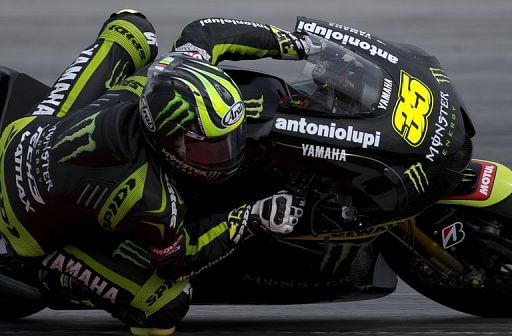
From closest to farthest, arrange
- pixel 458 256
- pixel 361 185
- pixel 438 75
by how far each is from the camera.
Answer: pixel 361 185
pixel 438 75
pixel 458 256

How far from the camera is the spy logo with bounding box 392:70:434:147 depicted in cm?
392

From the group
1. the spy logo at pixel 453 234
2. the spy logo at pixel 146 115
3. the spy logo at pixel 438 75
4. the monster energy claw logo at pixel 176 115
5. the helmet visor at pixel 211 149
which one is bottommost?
the spy logo at pixel 453 234

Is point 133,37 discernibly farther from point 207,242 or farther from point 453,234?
point 453,234

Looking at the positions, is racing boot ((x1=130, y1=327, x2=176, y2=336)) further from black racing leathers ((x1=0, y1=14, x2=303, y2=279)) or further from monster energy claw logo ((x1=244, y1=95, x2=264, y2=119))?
monster energy claw logo ((x1=244, y1=95, x2=264, y2=119))

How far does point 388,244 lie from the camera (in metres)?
4.49

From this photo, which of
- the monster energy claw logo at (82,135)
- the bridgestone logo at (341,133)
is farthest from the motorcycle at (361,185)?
the monster energy claw logo at (82,135)

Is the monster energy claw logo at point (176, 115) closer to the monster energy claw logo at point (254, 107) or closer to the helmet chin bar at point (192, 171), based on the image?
the helmet chin bar at point (192, 171)

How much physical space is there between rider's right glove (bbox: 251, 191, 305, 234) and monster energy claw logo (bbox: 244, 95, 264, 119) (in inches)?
10.7

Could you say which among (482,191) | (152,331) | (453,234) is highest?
(482,191)

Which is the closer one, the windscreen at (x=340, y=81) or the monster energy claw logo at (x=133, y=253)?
the windscreen at (x=340, y=81)

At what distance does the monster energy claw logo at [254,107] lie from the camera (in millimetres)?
3984

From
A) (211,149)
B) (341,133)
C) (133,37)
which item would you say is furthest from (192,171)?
(133,37)

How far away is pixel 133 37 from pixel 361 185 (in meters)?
1.06

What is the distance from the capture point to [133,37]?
4.43 metres
